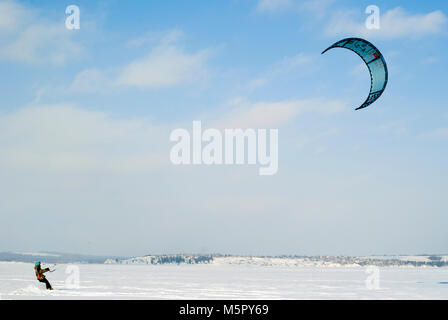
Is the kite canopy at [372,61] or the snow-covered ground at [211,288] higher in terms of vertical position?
the kite canopy at [372,61]

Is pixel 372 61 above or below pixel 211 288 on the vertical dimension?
above

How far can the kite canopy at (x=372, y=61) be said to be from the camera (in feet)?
53.0

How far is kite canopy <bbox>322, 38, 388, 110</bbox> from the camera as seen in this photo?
53.0ft

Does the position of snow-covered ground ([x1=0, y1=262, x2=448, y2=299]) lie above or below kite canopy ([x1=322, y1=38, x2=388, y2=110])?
below

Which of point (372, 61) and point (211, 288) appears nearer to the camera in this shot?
point (372, 61)

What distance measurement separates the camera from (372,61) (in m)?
17.1
